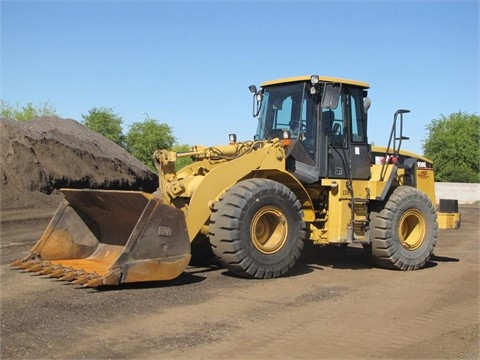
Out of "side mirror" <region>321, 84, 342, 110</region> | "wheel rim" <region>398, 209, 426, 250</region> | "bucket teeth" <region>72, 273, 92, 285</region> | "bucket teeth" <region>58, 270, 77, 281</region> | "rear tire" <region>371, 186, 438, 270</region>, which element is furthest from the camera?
"wheel rim" <region>398, 209, 426, 250</region>

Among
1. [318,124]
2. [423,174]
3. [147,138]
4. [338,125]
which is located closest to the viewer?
[318,124]

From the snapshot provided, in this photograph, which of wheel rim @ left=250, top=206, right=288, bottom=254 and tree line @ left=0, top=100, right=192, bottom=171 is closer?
wheel rim @ left=250, top=206, right=288, bottom=254

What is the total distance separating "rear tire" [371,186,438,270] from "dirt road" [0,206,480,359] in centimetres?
43

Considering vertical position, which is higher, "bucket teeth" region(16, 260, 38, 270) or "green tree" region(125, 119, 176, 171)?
"green tree" region(125, 119, 176, 171)

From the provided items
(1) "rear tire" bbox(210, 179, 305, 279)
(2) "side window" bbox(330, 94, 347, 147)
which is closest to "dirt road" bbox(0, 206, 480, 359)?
(1) "rear tire" bbox(210, 179, 305, 279)

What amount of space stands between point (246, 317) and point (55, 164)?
42.1ft

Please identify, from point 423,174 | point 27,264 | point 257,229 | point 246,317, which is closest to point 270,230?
point 257,229

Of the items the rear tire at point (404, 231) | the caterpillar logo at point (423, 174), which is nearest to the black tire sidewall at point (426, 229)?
the rear tire at point (404, 231)

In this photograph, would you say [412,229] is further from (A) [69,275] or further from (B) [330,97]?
(A) [69,275]

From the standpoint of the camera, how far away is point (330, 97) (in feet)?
27.5

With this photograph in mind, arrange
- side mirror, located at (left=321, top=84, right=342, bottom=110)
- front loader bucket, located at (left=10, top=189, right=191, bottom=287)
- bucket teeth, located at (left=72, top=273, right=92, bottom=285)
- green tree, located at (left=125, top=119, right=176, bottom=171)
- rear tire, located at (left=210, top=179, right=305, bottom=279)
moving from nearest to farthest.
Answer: bucket teeth, located at (left=72, top=273, right=92, bottom=285), front loader bucket, located at (left=10, top=189, right=191, bottom=287), rear tire, located at (left=210, top=179, right=305, bottom=279), side mirror, located at (left=321, top=84, right=342, bottom=110), green tree, located at (left=125, top=119, right=176, bottom=171)

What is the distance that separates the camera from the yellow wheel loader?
705cm

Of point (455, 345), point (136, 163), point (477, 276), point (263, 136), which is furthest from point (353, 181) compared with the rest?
point (136, 163)

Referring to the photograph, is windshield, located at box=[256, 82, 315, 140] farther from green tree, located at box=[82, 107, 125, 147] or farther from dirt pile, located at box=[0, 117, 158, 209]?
green tree, located at box=[82, 107, 125, 147]
